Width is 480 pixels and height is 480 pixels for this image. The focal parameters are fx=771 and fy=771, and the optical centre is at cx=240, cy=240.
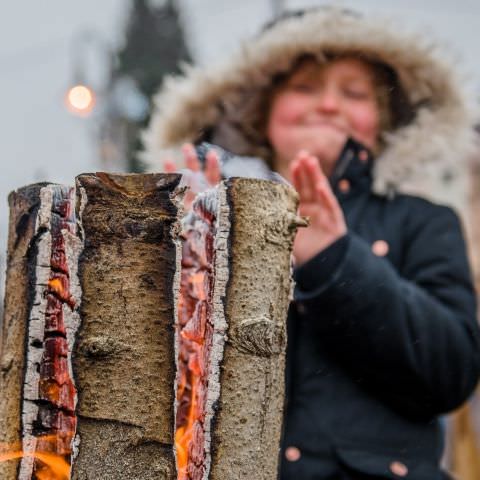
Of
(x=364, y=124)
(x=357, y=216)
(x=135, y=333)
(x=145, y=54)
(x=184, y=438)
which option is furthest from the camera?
(x=145, y=54)

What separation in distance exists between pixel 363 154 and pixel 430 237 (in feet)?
1.00

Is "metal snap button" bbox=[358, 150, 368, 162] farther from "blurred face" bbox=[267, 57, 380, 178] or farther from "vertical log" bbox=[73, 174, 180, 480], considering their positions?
"vertical log" bbox=[73, 174, 180, 480]

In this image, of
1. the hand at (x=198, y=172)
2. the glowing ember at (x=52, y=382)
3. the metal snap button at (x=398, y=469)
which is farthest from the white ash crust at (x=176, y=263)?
the metal snap button at (x=398, y=469)

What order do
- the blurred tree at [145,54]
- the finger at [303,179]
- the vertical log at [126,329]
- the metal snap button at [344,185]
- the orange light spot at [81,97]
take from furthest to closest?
the blurred tree at [145,54] → the orange light spot at [81,97] → the metal snap button at [344,185] → the finger at [303,179] → the vertical log at [126,329]

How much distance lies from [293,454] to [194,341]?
706 mm

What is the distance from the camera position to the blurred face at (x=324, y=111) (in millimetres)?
2107

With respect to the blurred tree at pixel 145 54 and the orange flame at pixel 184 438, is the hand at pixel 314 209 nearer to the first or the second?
the orange flame at pixel 184 438

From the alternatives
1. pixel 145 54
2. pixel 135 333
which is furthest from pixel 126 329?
Answer: pixel 145 54

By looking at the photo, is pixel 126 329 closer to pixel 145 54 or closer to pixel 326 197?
pixel 326 197

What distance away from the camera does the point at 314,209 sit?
1.72 m

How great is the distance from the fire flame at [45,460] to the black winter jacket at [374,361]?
0.78m

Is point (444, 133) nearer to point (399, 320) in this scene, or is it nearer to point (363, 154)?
point (363, 154)

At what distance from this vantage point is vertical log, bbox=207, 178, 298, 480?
1.01 m

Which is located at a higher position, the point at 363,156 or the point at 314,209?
the point at 363,156
